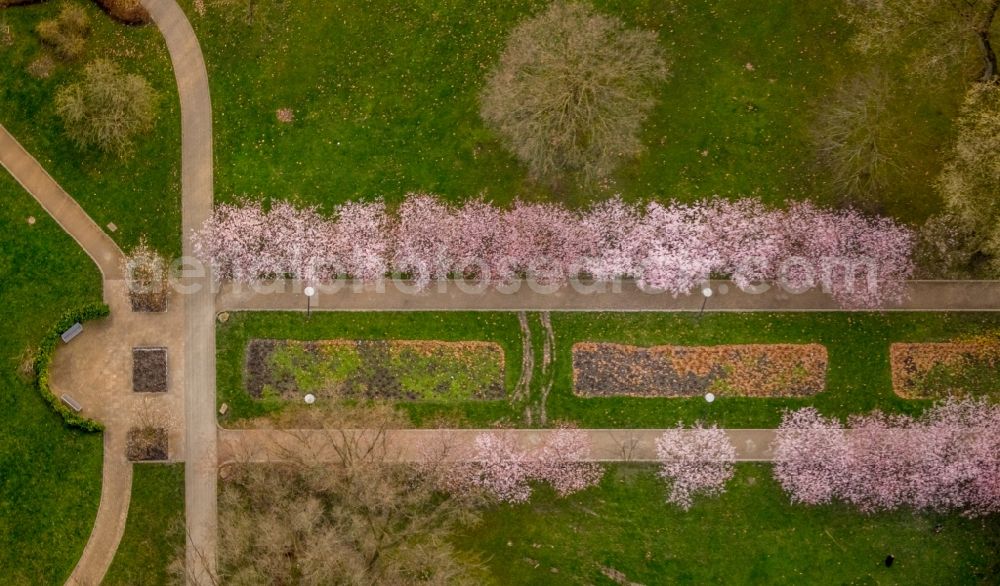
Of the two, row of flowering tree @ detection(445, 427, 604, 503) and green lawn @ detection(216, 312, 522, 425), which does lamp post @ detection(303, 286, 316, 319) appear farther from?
row of flowering tree @ detection(445, 427, 604, 503)

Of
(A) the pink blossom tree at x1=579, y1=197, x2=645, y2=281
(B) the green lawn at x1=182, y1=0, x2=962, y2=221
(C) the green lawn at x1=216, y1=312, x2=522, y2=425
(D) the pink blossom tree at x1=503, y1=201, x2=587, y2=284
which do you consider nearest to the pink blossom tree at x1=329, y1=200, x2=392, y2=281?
(B) the green lawn at x1=182, y1=0, x2=962, y2=221

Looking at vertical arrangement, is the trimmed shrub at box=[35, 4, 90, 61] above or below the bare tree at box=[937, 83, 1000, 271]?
above

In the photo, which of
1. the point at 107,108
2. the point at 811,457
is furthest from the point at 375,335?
the point at 811,457

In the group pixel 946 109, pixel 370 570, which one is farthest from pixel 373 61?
pixel 946 109

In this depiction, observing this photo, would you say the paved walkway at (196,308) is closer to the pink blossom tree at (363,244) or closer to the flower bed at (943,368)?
the pink blossom tree at (363,244)

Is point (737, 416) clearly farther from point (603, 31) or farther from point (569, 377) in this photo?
point (603, 31)

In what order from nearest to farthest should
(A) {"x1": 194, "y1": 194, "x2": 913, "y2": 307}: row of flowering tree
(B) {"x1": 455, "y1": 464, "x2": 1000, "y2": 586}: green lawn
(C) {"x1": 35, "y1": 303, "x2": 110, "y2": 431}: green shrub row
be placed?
(B) {"x1": 455, "y1": 464, "x2": 1000, "y2": 586}: green lawn < (A) {"x1": 194, "y1": 194, "x2": 913, "y2": 307}: row of flowering tree < (C) {"x1": 35, "y1": 303, "x2": 110, "y2": 431}: green shrub row

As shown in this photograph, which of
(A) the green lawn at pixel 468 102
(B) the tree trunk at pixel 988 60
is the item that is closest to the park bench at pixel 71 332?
(A) the green lawn at pixel 468 102
